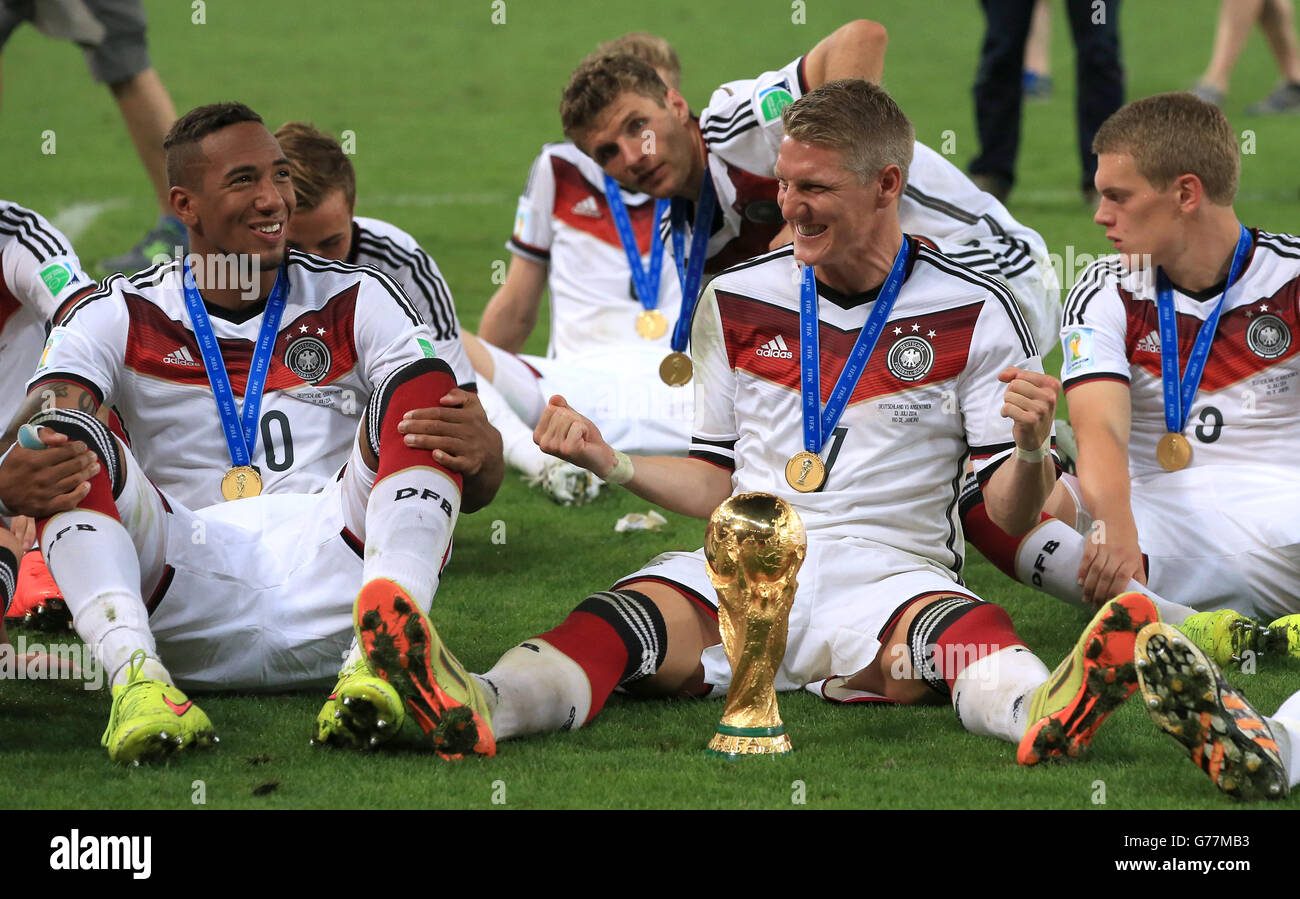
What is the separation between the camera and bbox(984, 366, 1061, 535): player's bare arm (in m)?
3.79

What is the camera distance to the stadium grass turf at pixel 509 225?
11.7 feet

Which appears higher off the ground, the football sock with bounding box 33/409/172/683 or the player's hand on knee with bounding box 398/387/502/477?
the player's hand on knee with bounding box 398/387/502/477

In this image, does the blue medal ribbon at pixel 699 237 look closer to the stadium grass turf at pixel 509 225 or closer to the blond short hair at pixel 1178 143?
the stadium grass turf at pixel 509 225

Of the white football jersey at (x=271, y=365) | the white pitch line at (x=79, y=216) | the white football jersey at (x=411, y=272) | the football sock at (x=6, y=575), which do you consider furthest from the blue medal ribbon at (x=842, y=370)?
the white pitch line at (x=79, y=216)

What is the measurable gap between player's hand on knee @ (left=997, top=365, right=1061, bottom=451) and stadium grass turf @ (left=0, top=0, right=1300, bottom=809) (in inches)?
26.4

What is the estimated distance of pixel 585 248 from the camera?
756 cm

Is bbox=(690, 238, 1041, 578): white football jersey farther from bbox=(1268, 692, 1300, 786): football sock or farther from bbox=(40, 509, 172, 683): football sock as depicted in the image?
bbox=(40, 509, 172, 683): football sock

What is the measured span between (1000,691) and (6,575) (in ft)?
7.51

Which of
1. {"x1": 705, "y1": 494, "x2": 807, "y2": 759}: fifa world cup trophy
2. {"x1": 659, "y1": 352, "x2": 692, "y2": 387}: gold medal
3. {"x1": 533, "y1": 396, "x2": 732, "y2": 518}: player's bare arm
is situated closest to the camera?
{"x1": 705, "y1": 494, "x2": 807, "y2": 759}: fifa world cup trophy

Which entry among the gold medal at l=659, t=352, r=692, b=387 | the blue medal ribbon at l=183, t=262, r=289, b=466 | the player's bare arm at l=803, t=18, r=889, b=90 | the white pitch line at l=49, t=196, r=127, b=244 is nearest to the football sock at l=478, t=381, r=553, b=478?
the gold medal at l=659, t=352, r=692, b=387

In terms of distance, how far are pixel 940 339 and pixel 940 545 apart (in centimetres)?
Result: 50

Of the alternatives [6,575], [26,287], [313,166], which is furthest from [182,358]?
[313,166]

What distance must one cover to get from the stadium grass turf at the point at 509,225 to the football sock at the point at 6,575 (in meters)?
0.25
